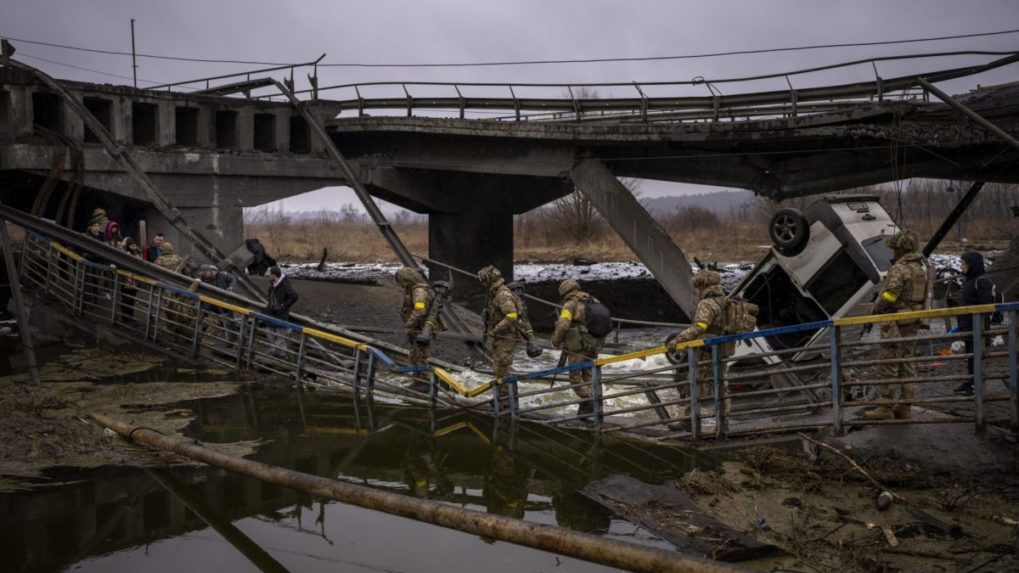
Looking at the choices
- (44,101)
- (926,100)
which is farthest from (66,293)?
(926,100)

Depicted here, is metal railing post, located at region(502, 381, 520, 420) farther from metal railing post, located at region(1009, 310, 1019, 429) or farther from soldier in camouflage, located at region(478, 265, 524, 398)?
metal railing post, located at region(1009, 310, 1019, 429)

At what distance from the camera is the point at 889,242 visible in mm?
9477

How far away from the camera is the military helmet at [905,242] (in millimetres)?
9234

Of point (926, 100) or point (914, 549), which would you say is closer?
point (914, 549)

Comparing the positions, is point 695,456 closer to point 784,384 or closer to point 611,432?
point 611,432

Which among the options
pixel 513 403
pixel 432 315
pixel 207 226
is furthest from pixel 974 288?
pixel 207 226

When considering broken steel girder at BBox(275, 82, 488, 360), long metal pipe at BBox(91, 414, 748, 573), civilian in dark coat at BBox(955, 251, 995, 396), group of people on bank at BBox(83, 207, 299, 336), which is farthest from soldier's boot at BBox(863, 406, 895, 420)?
broken steel girder at BBox(275, 82, 488, 360)

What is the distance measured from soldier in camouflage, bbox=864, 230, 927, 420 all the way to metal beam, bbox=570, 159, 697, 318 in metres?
13.3

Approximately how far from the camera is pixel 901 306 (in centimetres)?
920

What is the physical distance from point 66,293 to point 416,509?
1337 centimetres

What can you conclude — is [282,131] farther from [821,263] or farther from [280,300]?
[821,263]

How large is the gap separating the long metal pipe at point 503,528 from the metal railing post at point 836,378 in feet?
13.0

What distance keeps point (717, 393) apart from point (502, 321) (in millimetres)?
3597

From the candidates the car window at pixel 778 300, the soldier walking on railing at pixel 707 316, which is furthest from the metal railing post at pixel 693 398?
the car window at pixel 778 300
